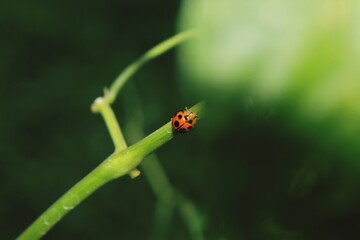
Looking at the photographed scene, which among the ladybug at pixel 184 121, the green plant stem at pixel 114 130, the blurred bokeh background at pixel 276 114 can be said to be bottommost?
the blurred bokeh background at pixel 276 114

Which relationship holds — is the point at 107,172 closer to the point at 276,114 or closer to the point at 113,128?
the point at 113,128

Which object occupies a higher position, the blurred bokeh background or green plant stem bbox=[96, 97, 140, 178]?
green plant stem bbox=[96, 97, 140, 178]

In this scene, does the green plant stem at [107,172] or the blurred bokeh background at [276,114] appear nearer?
the blurred bokeh background at [276,114]

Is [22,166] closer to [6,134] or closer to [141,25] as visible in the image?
[6,134]

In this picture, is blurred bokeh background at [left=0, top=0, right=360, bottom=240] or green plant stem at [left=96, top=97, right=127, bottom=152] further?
green plant stem at [left=96, top=97, right=127, bottom=152]

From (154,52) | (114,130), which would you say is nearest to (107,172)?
(114,130)

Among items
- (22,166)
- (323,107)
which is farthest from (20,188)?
(323,107)

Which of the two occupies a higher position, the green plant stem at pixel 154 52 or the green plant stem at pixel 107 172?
the green plant stem at pixel 154 52

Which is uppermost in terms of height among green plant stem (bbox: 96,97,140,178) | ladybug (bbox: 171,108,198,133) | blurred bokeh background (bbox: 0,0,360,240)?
green plant stem (bbox: 96,97,140,178)
